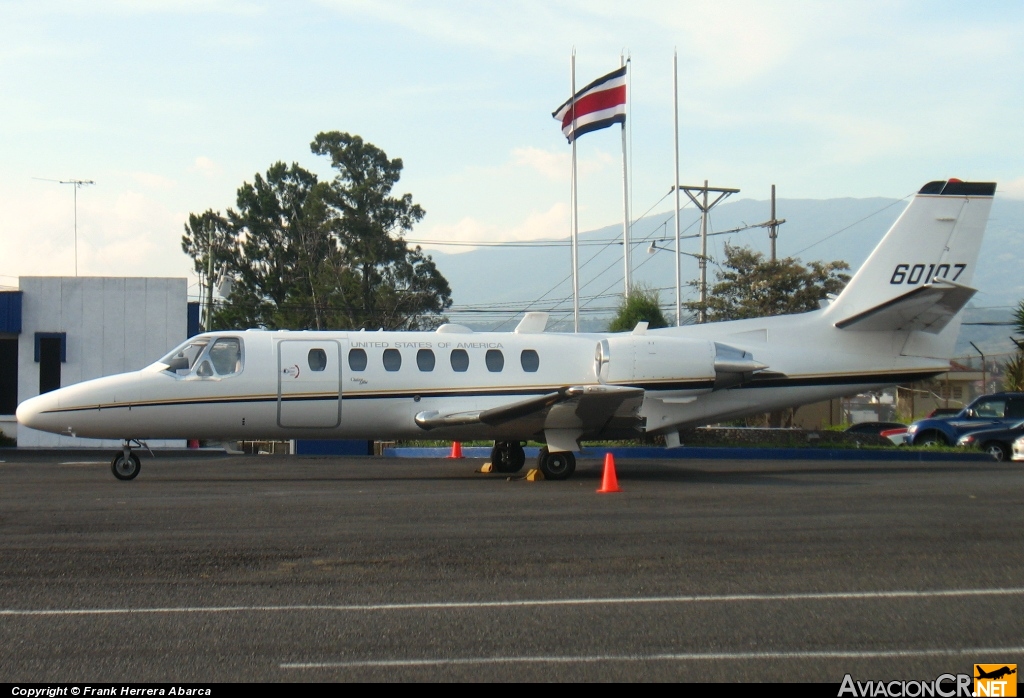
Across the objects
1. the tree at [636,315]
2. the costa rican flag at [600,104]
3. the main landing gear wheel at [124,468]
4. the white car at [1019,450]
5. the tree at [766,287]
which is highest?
the costa rican flag at [600,104]

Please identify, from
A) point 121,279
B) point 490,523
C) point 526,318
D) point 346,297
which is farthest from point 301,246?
point 490,523

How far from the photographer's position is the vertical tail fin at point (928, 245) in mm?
19000

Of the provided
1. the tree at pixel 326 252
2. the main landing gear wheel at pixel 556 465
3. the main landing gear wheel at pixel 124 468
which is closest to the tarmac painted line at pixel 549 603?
the main landing gear wheel at pixel 556 465

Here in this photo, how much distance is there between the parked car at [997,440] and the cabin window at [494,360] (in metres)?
13.1

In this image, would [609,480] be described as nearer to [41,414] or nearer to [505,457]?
[505,457]

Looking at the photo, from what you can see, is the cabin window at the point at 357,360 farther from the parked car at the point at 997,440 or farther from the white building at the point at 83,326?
the white building at the point at 83,326

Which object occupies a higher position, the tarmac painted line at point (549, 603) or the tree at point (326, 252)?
the tree at point (326, 252)

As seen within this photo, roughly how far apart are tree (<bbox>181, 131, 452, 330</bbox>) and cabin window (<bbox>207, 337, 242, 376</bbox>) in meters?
40.9

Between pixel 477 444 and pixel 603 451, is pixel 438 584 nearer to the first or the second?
pixel 603 451

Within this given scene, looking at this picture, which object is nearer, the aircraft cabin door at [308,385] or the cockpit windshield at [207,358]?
the cockpit windshield at [207,358]

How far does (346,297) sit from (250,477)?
1685 inches

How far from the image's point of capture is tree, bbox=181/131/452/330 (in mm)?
60844

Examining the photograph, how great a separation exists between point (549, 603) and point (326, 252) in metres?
60.5

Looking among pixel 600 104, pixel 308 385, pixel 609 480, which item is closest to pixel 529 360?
pixel 308 385
